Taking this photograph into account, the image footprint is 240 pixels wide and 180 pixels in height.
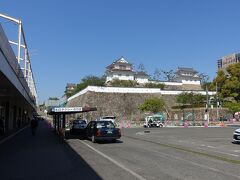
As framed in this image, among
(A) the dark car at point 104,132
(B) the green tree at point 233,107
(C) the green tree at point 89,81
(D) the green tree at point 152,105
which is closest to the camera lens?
(A) the dark car at point 104,132

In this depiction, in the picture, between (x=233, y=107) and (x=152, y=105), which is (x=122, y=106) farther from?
(x=233, y=107)

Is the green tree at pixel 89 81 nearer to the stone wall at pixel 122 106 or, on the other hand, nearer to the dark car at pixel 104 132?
the stone wall at pixel 122 106

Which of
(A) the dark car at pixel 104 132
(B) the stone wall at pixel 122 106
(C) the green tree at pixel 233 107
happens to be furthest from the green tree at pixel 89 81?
(A) the dark car at pixel 104 132

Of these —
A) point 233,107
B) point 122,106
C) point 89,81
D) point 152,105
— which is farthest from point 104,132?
point 89,81

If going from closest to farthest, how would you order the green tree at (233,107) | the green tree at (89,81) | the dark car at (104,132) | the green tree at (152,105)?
the dark car at (104,132) → the green tree at (233,107) → the green tree at (152,105) → the green tree at (89,81)

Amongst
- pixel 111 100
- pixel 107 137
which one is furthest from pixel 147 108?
pixel 107 137

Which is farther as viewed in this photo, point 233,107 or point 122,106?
point 122,106

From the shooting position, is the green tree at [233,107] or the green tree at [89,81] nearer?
the green tree at [233,107]

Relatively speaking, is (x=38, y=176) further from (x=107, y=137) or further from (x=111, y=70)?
(x=111, y=70)

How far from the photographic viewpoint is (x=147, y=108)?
2904 inches

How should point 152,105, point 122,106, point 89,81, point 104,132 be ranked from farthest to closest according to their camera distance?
point 89,81 < point 122,106 < point 152,105 < point 104,132

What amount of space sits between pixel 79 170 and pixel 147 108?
63.3 metres

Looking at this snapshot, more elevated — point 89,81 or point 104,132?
point 89,81

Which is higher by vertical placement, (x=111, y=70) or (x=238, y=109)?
(x=111, y=70)
